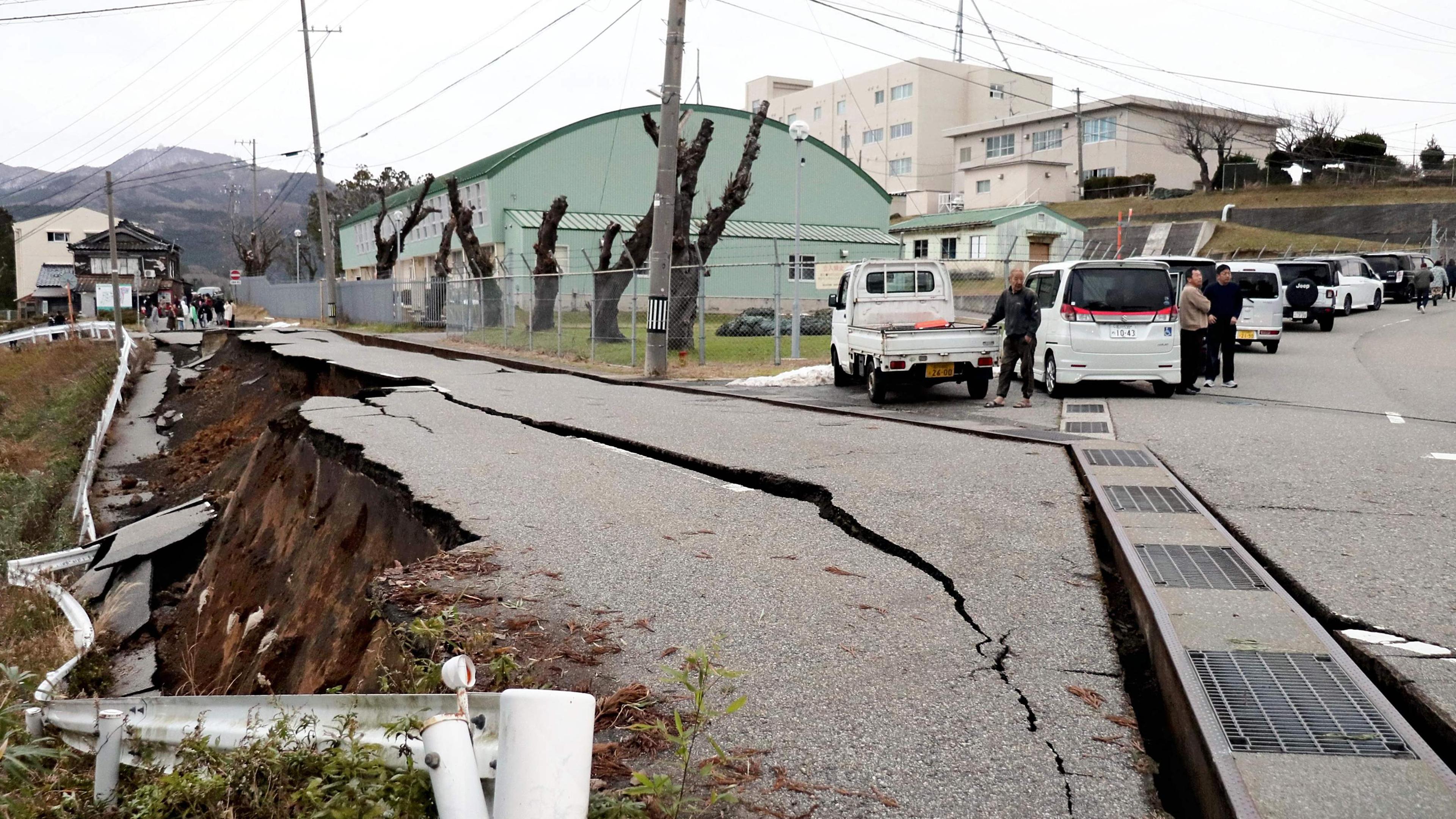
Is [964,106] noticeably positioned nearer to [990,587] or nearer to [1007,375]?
[1007,375]

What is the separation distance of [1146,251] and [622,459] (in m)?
49.4

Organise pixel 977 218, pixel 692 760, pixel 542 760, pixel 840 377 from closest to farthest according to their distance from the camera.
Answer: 1. pixel 542 760
2. pixel 692 760
3. pixel 840 377
4. pixel 977 218

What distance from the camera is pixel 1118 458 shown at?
367 inches

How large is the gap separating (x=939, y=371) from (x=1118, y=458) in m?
5.13

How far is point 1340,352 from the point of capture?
21.8m

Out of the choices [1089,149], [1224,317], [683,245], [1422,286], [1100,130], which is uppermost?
[1100,130]

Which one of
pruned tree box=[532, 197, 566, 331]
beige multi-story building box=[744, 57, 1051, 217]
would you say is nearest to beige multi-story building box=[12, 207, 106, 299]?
beige multi-story building box=[744, 57, 1051, 217]

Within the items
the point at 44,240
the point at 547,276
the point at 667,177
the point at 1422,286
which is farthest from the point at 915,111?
the point at 44,240

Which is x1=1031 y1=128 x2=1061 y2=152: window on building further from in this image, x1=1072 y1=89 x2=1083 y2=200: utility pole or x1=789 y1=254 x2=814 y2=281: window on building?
x1=789 y1=254 x2=814 y2=281: window on building

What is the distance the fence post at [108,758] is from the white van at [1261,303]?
21266 mm

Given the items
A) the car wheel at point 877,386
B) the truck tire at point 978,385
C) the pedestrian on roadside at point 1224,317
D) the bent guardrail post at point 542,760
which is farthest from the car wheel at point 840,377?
the bent guardrail post at point 542,760

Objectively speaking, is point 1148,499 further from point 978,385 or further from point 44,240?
point 44,240

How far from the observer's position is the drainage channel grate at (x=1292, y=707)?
133 inches

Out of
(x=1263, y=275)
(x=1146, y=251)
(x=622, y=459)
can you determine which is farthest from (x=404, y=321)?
(x=1146, y=251)
